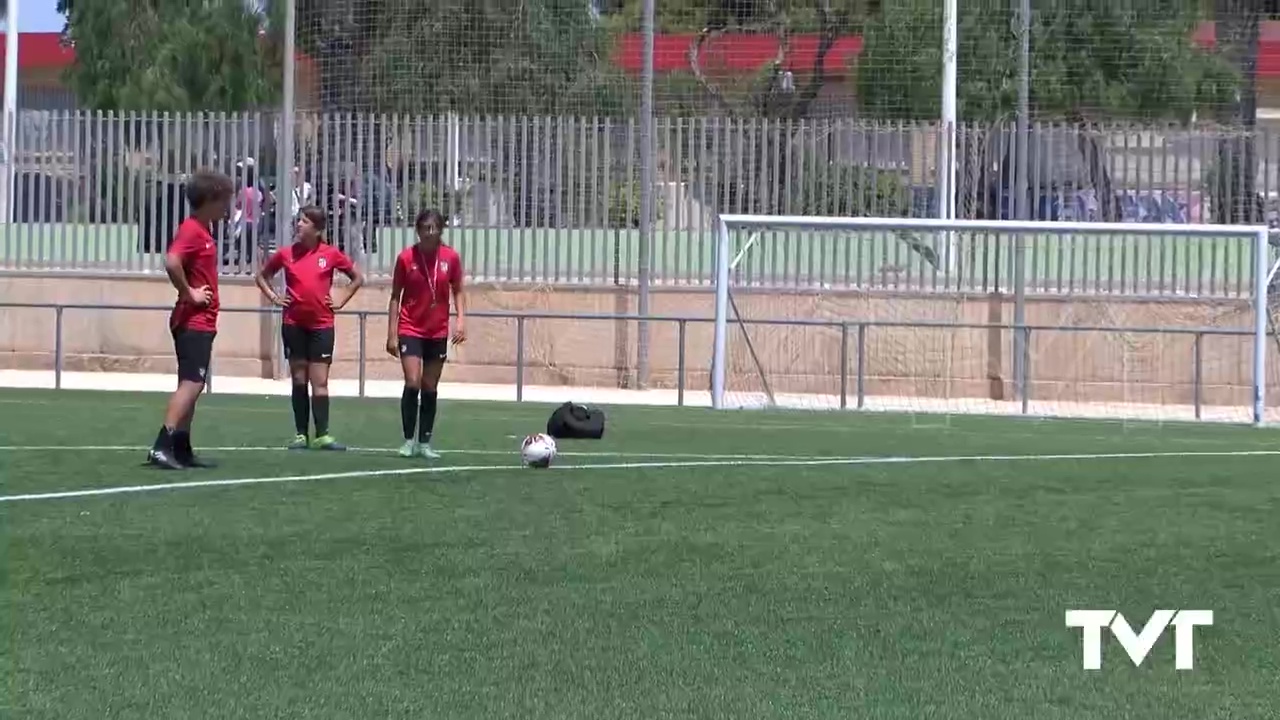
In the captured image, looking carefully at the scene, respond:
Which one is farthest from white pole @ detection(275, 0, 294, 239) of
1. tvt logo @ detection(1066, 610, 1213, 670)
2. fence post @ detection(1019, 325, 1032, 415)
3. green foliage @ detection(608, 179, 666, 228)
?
tvt logo @ detection(1066, 610, 1213, 670)

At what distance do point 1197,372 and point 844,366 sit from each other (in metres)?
3.37

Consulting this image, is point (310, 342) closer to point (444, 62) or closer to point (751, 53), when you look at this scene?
point (444, 62)

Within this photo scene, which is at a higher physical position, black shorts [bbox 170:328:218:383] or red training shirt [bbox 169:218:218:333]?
red training shirt [bbox 169:218:218:333]

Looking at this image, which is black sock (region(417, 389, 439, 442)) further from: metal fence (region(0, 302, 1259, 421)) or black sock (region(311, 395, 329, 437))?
metal fence (region(0, 302, 1259, 421))

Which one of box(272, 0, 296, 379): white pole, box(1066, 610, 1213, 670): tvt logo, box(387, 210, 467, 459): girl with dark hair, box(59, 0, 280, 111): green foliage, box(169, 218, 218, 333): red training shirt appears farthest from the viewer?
box(59, 0, 280, 111): green foliage

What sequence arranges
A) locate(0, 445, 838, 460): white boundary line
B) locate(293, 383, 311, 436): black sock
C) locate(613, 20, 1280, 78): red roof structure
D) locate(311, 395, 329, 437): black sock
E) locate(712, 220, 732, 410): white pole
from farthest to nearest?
locate(613, 20, 1280, 78): red roof structure, locate(712, 220, 732, 410): white pole, locate(293, 383, 311, 436): black sock, locate(311, 395, 329, 437): black sock, locate(0, 445, 838, 460): white boundary line

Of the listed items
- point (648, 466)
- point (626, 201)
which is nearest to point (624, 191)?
point (626, 201)

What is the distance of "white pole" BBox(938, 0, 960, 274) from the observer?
22.7 metres

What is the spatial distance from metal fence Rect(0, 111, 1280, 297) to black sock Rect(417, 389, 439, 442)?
8.86 m

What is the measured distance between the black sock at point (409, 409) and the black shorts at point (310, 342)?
28.7 inches

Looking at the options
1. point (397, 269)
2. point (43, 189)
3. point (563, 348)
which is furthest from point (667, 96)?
point (397, 269)

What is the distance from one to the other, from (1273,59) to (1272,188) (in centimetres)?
222

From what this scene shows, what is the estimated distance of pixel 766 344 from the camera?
70.0 feet

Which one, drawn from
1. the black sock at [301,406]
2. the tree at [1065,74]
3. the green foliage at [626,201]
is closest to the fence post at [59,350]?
the green foliage at [626,201]
